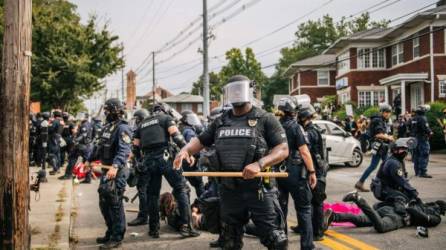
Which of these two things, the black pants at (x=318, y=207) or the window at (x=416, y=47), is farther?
the window at (x=416, y=47)

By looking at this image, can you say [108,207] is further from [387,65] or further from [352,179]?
[387,65]

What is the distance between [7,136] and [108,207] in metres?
1.82

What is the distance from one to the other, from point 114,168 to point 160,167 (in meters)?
0.82

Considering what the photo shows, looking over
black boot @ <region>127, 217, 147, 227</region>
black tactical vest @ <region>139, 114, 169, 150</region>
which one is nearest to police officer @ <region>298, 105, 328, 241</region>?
black tactical vest @ <region>139, 114, 169, 150</region>

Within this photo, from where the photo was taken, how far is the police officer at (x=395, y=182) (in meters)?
7.59

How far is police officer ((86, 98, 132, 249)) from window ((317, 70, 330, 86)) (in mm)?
43112

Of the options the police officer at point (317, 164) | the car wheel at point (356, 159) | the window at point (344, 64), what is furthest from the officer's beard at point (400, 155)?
the window at point (344, 64)

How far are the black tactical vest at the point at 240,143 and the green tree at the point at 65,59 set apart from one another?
24.5m

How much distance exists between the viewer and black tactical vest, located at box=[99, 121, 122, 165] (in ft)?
22.6

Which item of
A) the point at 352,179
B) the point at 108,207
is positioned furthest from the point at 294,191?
the point at 352,179

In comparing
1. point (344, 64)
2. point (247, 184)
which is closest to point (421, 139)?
point (247, 184)

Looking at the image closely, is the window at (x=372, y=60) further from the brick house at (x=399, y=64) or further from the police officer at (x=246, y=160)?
the police officer at (x=246, y=160)

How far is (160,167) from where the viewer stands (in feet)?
23.9

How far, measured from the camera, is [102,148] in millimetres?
6977
